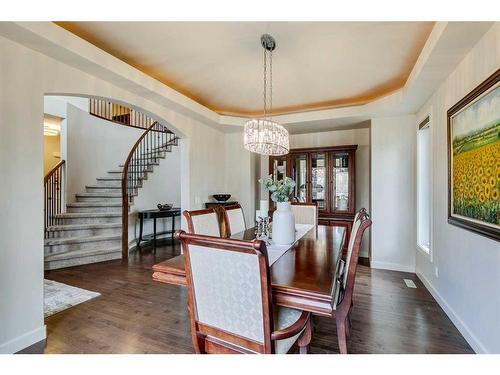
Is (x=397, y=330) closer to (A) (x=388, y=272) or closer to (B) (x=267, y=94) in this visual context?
(A) (x=388, y=272)

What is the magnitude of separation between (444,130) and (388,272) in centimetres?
214

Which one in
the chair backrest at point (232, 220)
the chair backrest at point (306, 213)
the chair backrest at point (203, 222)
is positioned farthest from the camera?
the chair backrest at point (306, 213)

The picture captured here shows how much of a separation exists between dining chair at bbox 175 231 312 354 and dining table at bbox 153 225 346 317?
0.44 ft

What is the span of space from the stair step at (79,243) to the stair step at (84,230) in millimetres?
182

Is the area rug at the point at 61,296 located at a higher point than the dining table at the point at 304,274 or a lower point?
lower

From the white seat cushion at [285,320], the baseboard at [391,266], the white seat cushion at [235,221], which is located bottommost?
the baseboard at [391,266]

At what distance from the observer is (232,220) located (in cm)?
296

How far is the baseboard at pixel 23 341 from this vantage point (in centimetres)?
184

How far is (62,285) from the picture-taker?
3.23 m

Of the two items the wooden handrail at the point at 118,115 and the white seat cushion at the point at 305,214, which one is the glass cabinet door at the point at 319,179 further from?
the wooden handrail at the point at 118,115

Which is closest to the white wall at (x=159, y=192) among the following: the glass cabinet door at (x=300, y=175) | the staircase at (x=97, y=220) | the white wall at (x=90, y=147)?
the staircase at (x=97, y=220)

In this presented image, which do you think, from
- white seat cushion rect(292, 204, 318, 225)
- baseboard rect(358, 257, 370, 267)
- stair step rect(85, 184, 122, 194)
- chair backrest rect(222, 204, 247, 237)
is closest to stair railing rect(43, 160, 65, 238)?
stair step rect(85, 184, 122, 194)

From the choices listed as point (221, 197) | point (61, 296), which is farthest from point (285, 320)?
point (221, 197)

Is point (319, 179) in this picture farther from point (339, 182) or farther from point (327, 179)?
point (339, 182)
